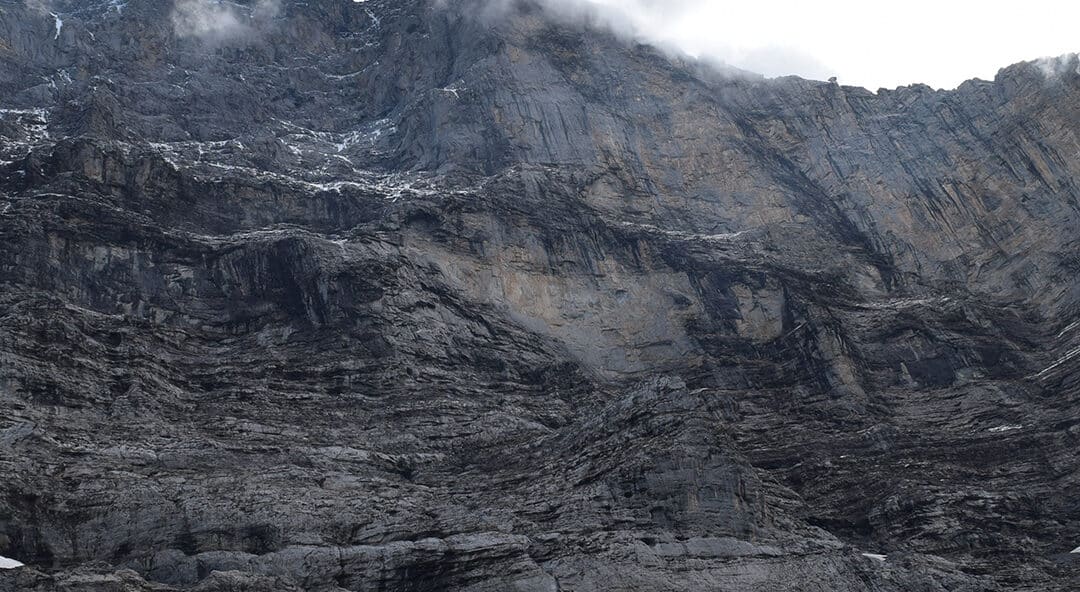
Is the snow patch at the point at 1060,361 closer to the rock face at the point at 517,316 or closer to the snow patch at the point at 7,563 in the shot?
the rock face at the point at 517,316

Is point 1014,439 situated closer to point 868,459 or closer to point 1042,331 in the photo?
point 868,459

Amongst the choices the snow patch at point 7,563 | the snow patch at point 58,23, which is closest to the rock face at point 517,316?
the snow patch at point 58,23

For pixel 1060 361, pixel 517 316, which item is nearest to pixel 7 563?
pixel 517 316

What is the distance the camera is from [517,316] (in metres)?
72.0

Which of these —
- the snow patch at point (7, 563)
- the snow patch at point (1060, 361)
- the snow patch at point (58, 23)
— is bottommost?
the snow patch at point (7, 563)

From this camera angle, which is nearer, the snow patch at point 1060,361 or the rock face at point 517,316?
the rock face at point 517,316

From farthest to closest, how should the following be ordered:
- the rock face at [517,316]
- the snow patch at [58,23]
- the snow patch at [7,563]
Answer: the snow patch at [58,23]
the rock face at [517,316]
the snow patch at [7,563]

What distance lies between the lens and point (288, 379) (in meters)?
60.3

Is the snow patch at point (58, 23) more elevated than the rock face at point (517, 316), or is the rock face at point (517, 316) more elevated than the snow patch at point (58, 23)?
the snow patch at point (58, 23)

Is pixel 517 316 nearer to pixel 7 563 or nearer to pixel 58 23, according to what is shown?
pixel 7 563

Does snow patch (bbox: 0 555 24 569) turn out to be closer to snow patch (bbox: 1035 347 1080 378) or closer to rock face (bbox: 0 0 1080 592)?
rock face (bbox: 0 0 1080 592)

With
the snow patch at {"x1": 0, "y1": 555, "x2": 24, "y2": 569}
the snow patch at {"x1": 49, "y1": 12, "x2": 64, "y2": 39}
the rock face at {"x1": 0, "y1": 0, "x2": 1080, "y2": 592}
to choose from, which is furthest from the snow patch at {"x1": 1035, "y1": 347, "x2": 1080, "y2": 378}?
the snow patch at {"x1": 49, "y1": 12, "x2": 64, "y2": 39}

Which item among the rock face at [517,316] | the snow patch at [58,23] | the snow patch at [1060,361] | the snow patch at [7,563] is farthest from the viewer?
the snow patch at [58,23]

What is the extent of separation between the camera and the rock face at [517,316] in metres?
48.2
